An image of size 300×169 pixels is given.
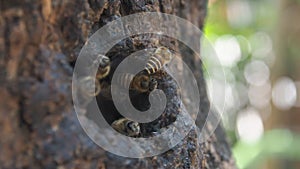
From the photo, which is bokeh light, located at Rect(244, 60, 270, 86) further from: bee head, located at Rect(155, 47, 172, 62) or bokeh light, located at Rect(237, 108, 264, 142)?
bee head, located at Rect(155, 47, 172, 62)

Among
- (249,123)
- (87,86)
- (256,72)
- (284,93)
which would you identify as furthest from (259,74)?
(87,86)

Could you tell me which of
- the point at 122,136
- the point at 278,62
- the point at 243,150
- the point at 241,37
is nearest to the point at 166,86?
the point at 122,136

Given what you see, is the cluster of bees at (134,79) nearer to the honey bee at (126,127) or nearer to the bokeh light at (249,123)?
the honey bee at (126,127)

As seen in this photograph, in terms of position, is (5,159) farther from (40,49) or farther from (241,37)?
(241,37)

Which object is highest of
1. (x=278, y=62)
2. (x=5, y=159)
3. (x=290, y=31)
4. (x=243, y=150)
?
(x=290, y=31)

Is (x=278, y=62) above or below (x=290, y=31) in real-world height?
below

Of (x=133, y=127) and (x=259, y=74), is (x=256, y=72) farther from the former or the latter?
(x=133, y=127)

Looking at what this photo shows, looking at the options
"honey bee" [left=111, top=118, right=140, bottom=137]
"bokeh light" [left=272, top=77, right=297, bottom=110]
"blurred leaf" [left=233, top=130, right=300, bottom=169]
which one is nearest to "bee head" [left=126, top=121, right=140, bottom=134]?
"honey bee" [left=111, top=118, right=140, bottom=137]
